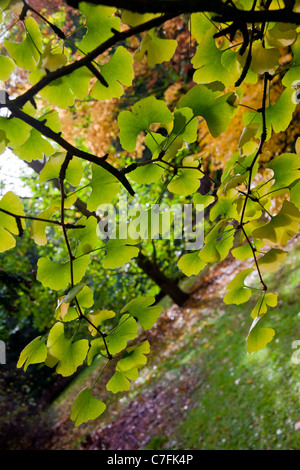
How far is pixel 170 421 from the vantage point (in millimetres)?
4387

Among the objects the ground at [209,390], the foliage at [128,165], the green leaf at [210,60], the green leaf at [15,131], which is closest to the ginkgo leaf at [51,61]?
the foliage at [128,165]

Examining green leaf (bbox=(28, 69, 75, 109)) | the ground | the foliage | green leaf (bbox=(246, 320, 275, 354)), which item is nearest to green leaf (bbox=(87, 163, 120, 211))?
the foliage

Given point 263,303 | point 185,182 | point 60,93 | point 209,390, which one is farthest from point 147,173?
point 209,390

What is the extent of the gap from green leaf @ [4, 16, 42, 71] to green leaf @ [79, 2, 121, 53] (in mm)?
109

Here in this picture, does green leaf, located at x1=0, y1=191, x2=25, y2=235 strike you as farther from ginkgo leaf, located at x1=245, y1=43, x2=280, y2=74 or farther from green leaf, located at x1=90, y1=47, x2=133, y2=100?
ginkgo leaf, located at x1=245, y1=43, x2=280, y2=74

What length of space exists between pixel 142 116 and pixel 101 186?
0.42 feet

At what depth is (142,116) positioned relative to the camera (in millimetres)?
630

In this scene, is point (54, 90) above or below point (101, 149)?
below

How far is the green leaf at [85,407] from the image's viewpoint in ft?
1.93

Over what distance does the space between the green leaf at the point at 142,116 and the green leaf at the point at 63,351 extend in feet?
1.05

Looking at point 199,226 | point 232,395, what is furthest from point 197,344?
point 199,226

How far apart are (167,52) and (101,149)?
5841mm
